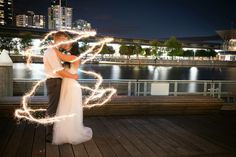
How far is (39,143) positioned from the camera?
5.82 metres

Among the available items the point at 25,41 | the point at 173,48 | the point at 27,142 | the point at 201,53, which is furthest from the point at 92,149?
the point at 201,53

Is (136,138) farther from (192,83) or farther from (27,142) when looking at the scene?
(192,83)

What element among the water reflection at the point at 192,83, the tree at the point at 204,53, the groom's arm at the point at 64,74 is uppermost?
the tree at the point at 204,53

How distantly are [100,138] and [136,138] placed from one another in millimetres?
785

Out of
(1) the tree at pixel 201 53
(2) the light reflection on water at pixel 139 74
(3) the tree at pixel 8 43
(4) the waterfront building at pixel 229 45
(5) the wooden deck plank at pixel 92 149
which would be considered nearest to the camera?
(5) the wooden deck plank at pixel 92 149

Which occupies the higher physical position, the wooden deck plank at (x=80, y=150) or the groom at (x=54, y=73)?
the groom at (x=54, y=73)

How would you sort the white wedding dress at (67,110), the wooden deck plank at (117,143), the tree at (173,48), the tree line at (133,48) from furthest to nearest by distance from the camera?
the tree at (173,48) → the tree line at (133,48) → the white wedding dress at (67,110) → the wooden deck plank at (117,143)

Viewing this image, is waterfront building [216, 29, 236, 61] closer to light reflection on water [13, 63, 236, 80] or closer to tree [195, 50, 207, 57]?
tree [195, 50, 207, 57]

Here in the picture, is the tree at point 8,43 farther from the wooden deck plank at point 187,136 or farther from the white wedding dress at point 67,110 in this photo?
the white wedding dress at point 67,110

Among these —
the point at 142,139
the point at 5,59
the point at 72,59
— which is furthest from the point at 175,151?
the point at 5,59

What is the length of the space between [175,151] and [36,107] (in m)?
3.78

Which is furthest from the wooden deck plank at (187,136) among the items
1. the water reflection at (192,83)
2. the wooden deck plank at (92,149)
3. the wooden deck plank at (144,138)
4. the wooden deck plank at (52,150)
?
the water reflection at (192,83)

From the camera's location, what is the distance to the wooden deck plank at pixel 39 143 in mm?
5309

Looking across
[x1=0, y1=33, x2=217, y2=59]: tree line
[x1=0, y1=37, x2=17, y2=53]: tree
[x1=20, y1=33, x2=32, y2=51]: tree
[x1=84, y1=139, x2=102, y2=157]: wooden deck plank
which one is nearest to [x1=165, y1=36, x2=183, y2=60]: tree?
[x1=0, y1=33, x2=217, y2=59]: tree line
